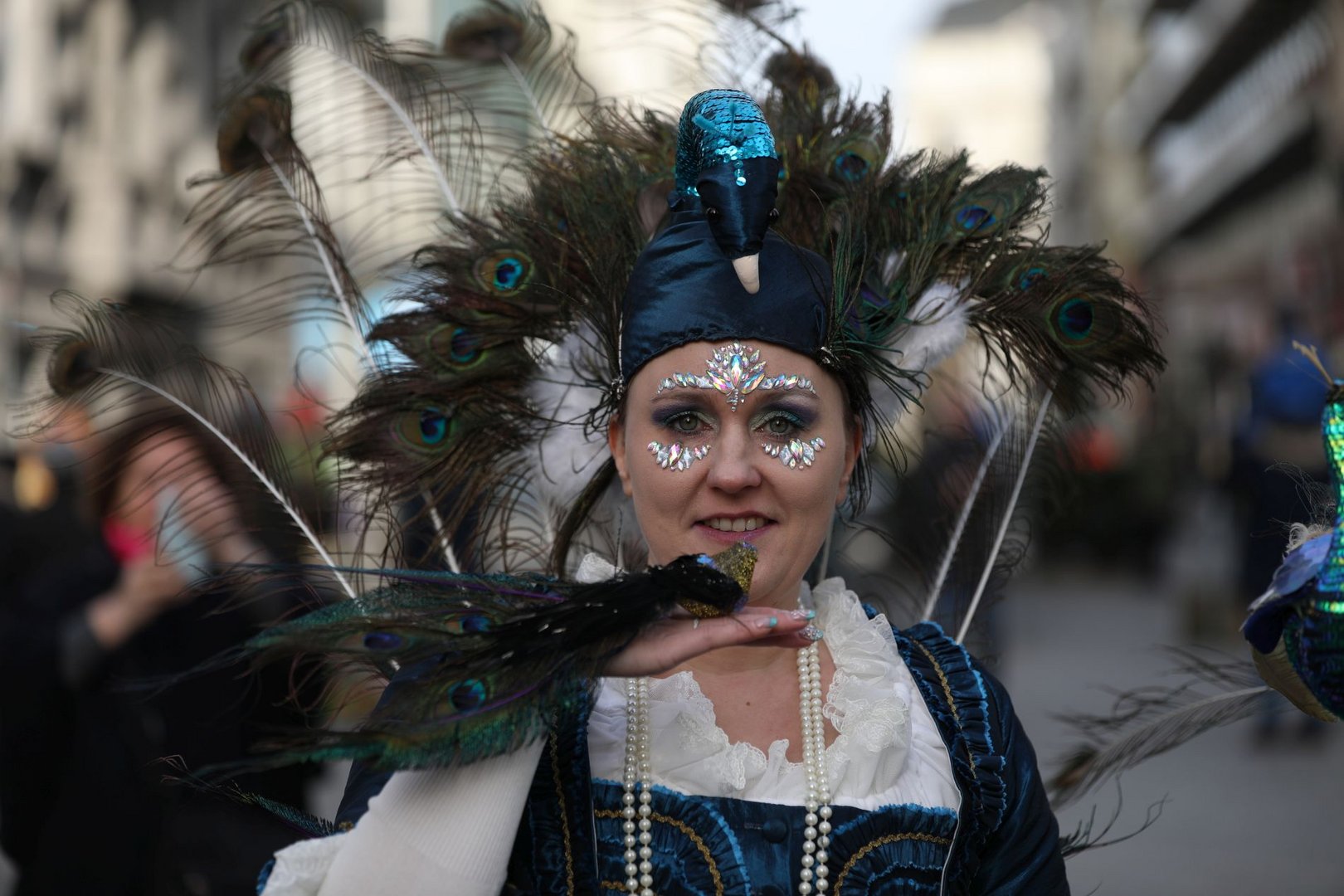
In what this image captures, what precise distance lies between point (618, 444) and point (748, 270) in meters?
0.40

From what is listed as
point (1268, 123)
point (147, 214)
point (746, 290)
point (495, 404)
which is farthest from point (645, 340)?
point (1268, 123)

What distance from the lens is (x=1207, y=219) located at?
35.5 meters

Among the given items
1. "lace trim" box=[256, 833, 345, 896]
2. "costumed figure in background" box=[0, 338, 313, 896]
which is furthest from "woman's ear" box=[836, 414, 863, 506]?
"costumed figure in background" box=[0, 338, 313, 896]

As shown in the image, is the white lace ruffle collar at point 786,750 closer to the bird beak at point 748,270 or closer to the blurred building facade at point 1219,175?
the bird beak at point 748,270

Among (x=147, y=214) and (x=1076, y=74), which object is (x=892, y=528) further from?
(x=1076, y=74)

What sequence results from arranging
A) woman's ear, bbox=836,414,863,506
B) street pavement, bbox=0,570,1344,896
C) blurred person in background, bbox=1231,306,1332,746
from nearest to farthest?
woman's ear, bbox=836,414,863,506, street pavement, bbox=0,570,1344,896, blurred person in background, bbox=1231,306,1332,746

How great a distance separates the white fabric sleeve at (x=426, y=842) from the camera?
6.23ft

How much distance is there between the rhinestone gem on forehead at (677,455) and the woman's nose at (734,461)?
2cm

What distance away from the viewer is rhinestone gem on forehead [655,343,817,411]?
220 cm

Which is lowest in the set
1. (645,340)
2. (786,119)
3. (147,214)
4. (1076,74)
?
(147,214)

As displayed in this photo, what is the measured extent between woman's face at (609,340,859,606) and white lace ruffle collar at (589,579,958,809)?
0.21 m

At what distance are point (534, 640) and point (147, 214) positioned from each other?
20905 millimetres

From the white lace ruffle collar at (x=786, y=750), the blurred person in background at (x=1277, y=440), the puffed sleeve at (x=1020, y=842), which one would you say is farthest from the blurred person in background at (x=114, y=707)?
the blurred person in background at (x=1277, y=440)

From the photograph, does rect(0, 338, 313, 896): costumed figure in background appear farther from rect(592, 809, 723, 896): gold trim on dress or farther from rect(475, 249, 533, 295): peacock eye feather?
rect(592, 809, 723, 896): gold trim on dress
